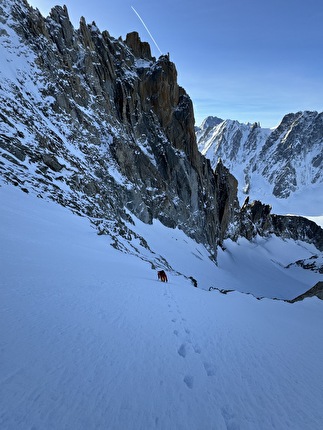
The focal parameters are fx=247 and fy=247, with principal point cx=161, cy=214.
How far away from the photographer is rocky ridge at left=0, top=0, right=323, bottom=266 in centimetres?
2492

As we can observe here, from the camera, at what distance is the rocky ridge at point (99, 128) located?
981 inches

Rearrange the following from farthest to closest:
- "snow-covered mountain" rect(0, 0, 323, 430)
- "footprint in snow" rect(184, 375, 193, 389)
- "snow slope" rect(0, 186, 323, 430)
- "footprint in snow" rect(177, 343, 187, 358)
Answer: "footprint in snow" rect(177, 343, 187, 358) → "footprint in snow" rect(184, 375, 193, 389) → "snow-covered mountain" rect(0, 0, 323, 430) → "snow slope" rect(0, 186, 323, 430)

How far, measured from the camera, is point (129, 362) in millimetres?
4152

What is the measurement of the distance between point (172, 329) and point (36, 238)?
267 inches

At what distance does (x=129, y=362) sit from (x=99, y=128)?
48.4 metres

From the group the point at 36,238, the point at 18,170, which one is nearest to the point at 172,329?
the point at 36,238

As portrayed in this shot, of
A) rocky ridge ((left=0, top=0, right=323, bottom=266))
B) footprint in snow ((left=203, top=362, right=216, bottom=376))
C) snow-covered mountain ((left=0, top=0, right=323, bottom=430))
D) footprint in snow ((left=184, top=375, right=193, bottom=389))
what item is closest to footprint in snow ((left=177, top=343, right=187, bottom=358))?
snow-covered mountain ((left=0, top=0, right=323, bottom=430))

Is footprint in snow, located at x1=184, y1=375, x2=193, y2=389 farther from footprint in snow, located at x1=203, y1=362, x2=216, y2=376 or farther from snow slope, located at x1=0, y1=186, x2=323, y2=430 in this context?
footprint in snow, located at x1=203, y1=362, x2=216, y2=376

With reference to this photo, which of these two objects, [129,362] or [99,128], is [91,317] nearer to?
[129,362]

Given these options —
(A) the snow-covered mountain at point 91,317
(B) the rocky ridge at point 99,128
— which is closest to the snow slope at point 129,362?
(A) the snow-covered mountain at point 91,317

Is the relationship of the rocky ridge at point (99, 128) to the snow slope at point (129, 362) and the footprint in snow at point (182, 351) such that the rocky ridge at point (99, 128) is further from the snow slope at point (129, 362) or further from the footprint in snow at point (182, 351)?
the footprint in snow at point (182, 351)

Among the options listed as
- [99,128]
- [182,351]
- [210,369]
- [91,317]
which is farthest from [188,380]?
[99,128]

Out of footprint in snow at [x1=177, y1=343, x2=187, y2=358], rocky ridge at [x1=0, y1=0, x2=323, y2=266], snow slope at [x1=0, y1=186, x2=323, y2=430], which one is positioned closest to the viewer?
snow slope at [x1=0, y1=186, x2=323, y2=430]

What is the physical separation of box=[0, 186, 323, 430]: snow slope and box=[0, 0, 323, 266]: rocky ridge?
12.7 m
